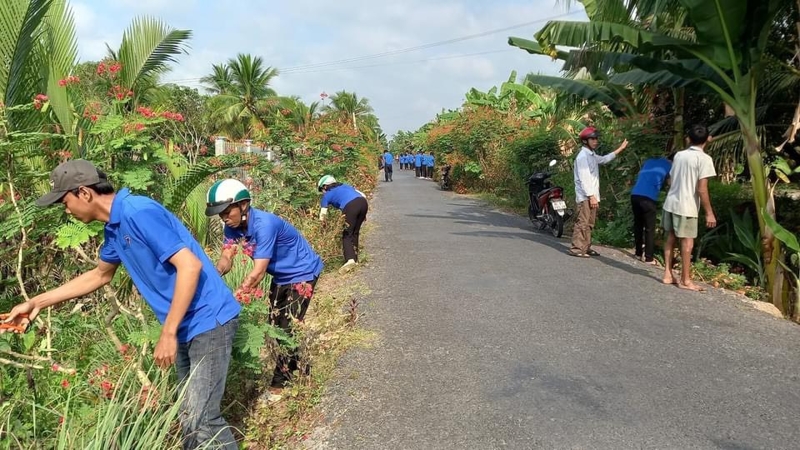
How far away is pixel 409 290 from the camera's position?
6.59 metres

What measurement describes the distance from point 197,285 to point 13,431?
1374 millimetres

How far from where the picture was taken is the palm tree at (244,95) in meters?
→ 35.4

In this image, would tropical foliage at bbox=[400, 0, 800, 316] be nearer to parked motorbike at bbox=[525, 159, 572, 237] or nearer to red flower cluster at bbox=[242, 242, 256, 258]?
parked motorbike at bbox=[525, 159, 572, 237]

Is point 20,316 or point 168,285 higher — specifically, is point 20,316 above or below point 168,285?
below

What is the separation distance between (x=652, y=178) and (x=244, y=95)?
107 feet

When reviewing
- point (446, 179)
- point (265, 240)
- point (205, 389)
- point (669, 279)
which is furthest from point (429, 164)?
point (205, 389)

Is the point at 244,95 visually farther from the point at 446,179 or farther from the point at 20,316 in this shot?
the point at 20,316

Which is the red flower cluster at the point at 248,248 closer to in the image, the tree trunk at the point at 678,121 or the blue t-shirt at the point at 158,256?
the blue t-shirt at the point at 158,256

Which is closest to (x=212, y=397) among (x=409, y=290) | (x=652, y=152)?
(x=409, y=290)

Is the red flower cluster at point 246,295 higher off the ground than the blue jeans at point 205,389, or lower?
higher

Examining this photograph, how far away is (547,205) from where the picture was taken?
10.4 metres

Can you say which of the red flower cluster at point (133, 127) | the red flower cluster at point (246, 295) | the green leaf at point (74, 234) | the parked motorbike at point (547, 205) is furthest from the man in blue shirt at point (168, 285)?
the parked motorbike at point (547, 205)

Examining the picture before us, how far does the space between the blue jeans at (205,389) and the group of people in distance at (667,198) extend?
210 inches

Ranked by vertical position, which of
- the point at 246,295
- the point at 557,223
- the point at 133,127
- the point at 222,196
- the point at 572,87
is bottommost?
the point at 557,223
